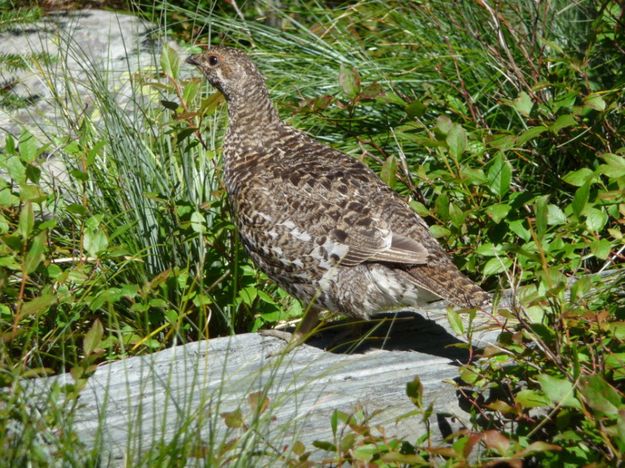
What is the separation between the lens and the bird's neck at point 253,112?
4.71m

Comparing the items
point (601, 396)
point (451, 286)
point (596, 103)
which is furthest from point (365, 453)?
point (596, 103)

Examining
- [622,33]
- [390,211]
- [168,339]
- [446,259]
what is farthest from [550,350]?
[622,33]

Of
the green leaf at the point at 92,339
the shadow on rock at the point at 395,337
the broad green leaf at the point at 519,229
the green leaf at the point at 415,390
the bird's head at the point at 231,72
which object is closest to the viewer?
the green leaf at the point at 415,390

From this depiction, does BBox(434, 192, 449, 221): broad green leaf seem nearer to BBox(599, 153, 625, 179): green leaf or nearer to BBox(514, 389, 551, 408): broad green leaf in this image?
BBox(599, 153, 625, 179): green leaf

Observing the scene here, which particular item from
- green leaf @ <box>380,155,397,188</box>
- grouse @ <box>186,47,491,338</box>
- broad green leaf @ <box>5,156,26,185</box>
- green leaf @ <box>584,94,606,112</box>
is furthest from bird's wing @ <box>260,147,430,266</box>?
broad green leaf @ <box>5,156,26,185</box>

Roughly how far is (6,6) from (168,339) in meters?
3.12

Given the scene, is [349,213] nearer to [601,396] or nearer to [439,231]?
[439,231]

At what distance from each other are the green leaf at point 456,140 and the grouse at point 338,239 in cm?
33

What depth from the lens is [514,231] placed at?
4301 millimetres

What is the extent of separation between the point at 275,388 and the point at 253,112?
1559 millimetres

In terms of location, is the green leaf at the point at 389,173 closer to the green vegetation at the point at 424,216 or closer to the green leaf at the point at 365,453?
the green vegetation at the point at 424,216

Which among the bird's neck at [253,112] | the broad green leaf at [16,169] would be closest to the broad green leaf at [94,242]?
the broad green leaf at [16,169]

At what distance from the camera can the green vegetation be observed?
319cm

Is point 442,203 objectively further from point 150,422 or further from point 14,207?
point 14,207
